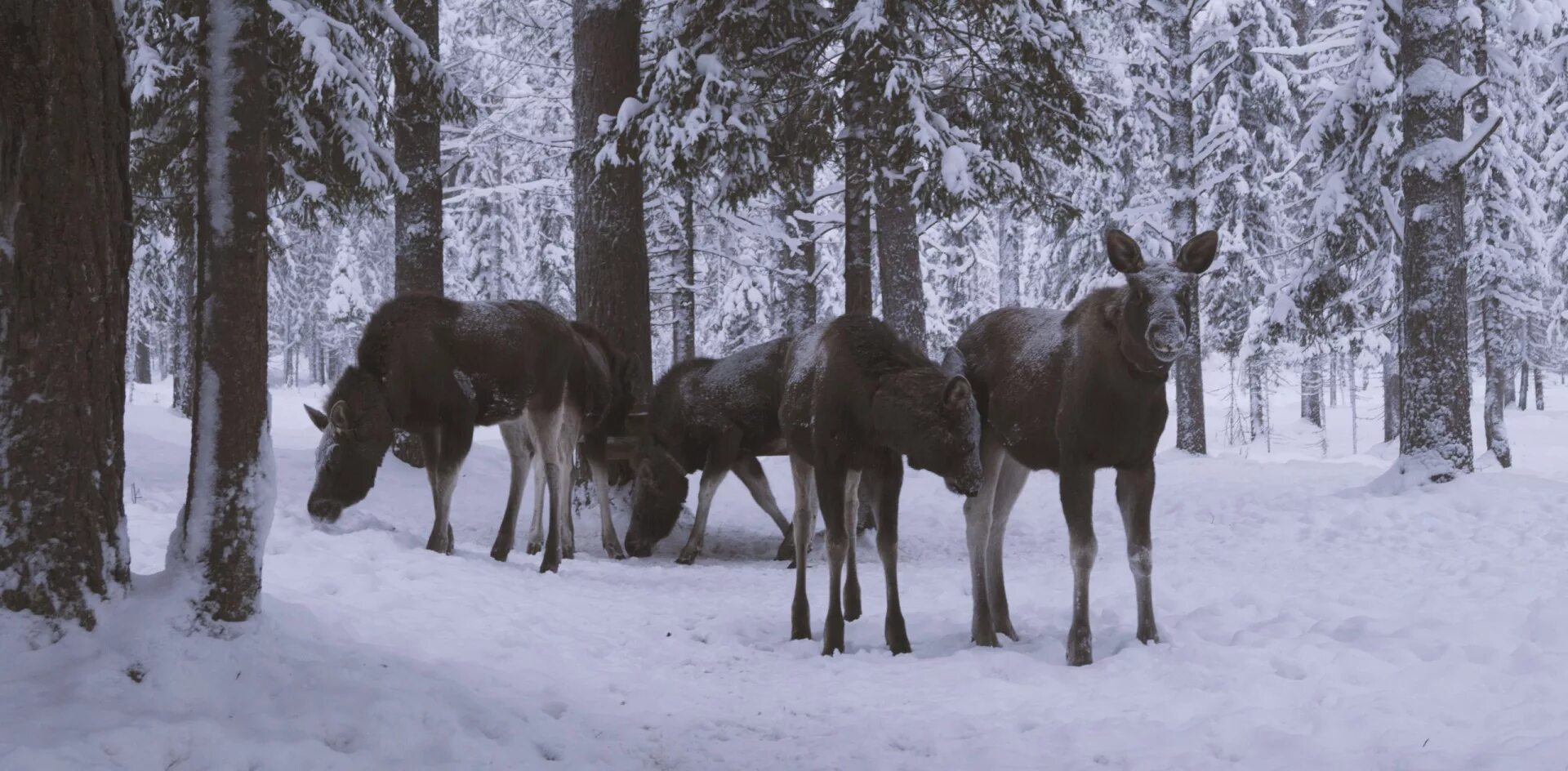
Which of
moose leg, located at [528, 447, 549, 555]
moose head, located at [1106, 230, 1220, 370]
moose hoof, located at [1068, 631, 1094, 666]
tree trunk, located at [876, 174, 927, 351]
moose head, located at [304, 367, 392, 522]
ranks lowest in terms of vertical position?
moose hoof, located at [1068, 631, 1094, 666]

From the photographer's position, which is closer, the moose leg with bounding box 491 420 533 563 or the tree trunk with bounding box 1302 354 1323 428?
the moose leg with bounding box 491 420 533 563

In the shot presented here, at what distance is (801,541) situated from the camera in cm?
664

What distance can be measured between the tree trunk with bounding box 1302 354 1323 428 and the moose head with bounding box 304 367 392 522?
88.8 feet

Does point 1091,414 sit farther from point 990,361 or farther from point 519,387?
point 519,387

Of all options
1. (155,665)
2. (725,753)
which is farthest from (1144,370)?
(155,665)

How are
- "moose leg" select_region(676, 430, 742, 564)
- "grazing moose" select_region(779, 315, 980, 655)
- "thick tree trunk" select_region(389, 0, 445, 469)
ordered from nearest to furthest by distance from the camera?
"grazing moose" select_region(779, 315, 980, 655) → "moose leg" select_region(676, 430, 742, 564) → "thick tree trunk" select_region(389, 0, 445, 469)

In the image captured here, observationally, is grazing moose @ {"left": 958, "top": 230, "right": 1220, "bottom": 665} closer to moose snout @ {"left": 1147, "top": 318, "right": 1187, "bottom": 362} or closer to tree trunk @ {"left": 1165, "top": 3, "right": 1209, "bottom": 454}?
moose snout @ {"left": 1147, "top": 318, "right": 1187, "bottom": 362}

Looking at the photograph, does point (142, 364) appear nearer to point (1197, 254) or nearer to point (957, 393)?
point (957, 393)

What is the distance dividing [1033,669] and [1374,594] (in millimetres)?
2881

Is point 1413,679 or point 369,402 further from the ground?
point 369,402

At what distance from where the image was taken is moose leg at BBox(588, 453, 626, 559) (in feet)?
32.8

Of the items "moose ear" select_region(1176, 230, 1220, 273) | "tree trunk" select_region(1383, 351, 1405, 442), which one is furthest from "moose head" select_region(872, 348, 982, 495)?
"tree trunk" select_region(1383, 351, 1405, 442)

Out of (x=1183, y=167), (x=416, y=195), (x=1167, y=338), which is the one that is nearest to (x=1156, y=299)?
(x=1167, y=338)

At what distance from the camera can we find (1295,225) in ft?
89.3
